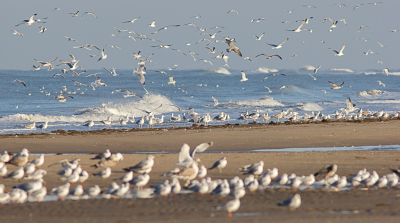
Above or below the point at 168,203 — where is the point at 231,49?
above

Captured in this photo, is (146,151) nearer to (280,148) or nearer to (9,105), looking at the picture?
(280,148)

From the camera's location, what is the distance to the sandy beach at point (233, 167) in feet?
22.8

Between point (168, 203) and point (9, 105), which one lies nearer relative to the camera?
→ point (168, 203)

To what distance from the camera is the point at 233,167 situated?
11062mm

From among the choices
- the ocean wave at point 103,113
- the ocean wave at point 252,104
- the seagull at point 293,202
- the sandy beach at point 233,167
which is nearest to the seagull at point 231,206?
the sandy beach at point 233,167

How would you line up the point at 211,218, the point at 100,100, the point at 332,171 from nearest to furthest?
1. the point at 211,218
2. the point at 332,171
3. the point at 100,100

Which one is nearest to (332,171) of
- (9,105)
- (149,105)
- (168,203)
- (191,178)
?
(191,178)

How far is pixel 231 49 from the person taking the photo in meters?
16.4

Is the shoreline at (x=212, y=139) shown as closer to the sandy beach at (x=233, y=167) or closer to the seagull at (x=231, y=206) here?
the sandy beach at (x=233, y=167)

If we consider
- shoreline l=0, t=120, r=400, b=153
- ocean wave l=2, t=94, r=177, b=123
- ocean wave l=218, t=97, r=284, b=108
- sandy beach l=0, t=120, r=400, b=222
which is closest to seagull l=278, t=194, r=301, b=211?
sandy beach l=0, t=120, r=400, b=222

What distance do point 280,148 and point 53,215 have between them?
879 cm

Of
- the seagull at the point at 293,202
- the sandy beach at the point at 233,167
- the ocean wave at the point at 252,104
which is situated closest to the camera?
the sandy beach at the point at 233,167

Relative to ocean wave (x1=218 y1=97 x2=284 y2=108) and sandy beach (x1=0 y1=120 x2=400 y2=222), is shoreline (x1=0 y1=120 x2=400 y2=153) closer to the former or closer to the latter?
sandy beach (x1=0 y1=120 x2=400 y2=222)

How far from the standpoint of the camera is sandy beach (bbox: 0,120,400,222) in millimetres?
6957
